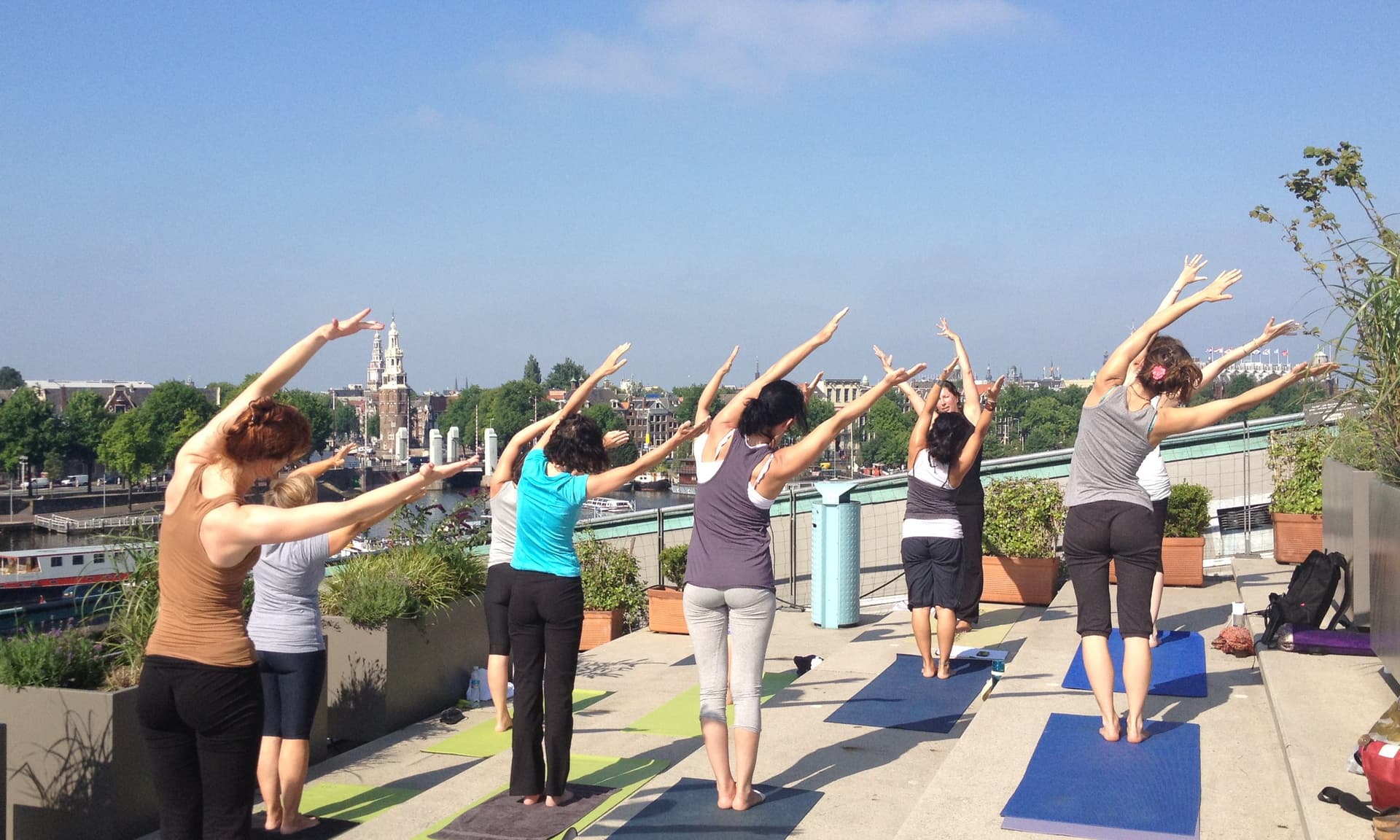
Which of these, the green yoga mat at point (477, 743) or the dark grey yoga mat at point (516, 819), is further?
the green yoga mat at point (477, 743)

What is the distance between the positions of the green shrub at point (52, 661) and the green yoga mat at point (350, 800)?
39.7 inches

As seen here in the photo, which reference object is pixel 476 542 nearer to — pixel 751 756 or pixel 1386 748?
pixel 751 756

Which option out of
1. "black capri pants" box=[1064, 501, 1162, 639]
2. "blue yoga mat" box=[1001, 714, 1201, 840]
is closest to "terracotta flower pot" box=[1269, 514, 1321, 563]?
"blue yoga mat" box=[1001, 714, 1201, 840]

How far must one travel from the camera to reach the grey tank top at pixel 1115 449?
181 inches

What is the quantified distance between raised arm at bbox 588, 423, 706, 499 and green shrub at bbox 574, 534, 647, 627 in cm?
482

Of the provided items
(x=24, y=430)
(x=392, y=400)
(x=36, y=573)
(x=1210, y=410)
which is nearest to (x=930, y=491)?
(x=1210, y=410)

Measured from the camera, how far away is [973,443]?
652cm

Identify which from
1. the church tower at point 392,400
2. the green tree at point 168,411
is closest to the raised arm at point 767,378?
the green tree at point 168,411

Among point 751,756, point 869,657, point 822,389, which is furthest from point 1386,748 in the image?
point 822,389

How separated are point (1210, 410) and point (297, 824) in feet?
12.9

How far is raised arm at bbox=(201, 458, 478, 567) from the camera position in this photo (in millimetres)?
2629

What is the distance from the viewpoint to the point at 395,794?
4914 millimetres

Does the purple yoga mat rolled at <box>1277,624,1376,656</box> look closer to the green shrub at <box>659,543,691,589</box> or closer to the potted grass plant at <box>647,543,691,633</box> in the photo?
the potted grass plant at <box>647,543,691,633</box>

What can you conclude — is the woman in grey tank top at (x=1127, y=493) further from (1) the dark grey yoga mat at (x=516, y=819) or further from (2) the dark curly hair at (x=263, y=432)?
(2) the dark curly hair at (x=263, y=432)
